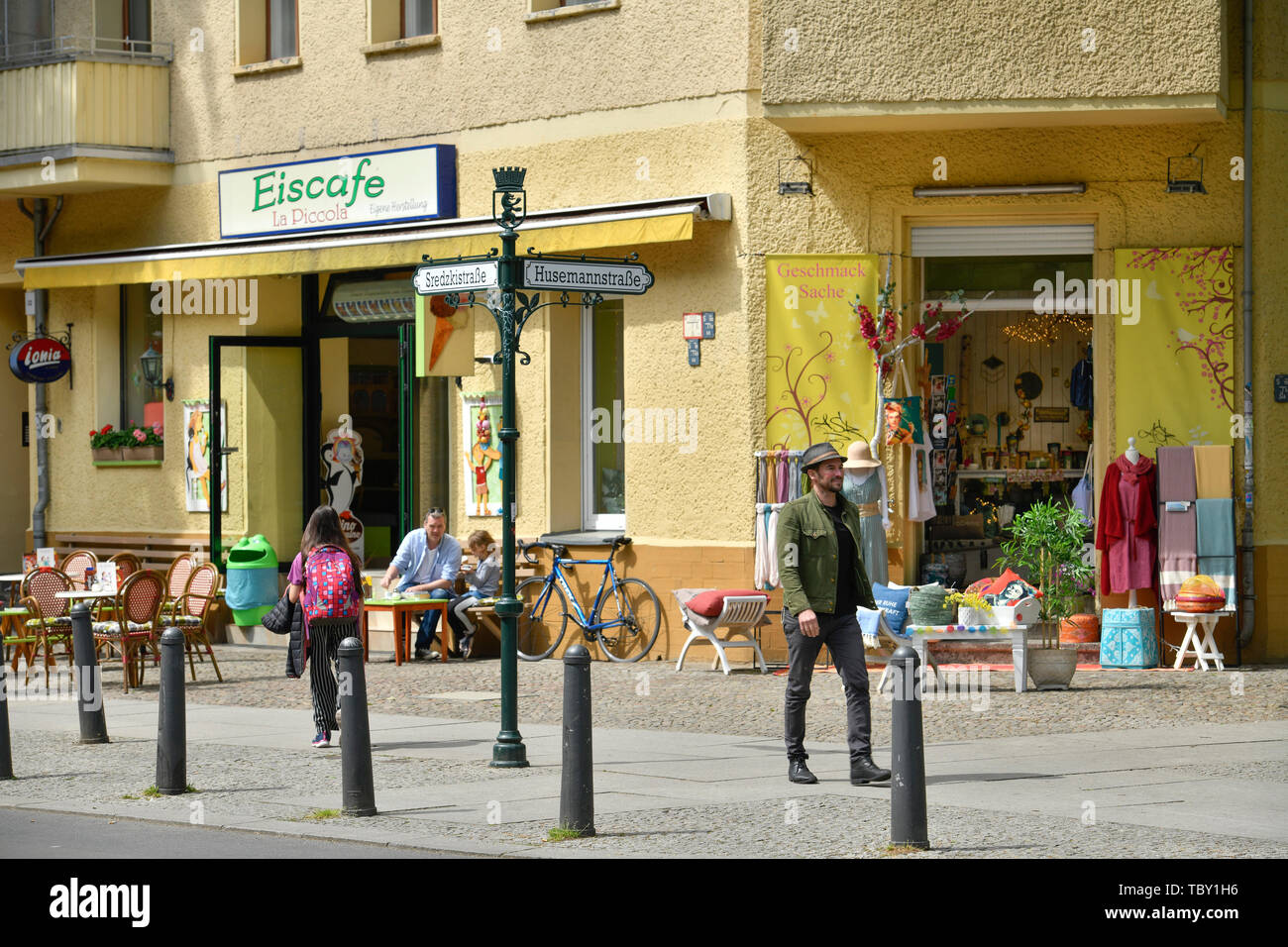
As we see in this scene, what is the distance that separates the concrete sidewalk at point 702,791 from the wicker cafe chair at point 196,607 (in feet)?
10.2

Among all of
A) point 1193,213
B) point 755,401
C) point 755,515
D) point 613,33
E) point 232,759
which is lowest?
point 232,759

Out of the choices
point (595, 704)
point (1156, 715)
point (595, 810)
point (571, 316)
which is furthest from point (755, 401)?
point (595, 810)

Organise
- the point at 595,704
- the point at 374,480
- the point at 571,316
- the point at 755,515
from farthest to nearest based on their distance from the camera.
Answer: the point at 374,480
the point at 571,316
the point at 755,515
the point at 595,704

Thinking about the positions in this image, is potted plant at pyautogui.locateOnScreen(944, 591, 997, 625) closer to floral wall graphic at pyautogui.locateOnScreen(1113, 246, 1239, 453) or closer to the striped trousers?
floral wall graphic at pyautogui.locateOnScreen(1113, 246, 1239, 453)

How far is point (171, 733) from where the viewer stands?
10203 mm

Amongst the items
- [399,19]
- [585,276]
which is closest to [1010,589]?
[585,276]

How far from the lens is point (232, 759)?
452 inches

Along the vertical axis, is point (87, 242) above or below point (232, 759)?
above

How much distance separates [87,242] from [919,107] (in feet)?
35.4

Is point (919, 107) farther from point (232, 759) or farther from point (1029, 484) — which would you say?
point (232, 759)

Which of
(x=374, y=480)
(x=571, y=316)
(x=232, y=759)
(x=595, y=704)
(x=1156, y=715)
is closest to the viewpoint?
(x=232, y=759)

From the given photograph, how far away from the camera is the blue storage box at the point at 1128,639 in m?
15.5

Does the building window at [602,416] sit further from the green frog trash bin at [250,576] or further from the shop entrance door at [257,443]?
the shop entrance door at [257,443]

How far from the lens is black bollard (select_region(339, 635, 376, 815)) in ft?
30.7
